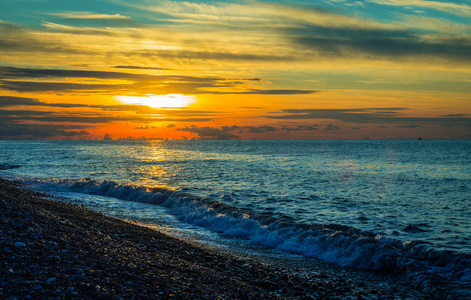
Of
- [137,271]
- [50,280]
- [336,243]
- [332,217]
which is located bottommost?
[332,217]

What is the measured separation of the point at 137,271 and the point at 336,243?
953cm

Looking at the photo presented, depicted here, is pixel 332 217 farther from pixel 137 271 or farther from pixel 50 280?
pixel 50 280

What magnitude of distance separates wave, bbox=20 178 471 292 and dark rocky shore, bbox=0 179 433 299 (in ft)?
3.02

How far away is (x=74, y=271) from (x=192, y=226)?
1298cm

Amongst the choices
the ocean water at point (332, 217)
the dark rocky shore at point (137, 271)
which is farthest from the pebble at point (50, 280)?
the ocean water at point (332, 217)

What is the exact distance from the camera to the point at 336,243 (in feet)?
50.6

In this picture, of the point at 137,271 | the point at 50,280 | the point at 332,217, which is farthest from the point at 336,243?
the point at 50,280

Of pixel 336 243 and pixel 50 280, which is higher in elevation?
pixel 50 280

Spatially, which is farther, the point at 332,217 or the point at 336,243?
the point at 332,217

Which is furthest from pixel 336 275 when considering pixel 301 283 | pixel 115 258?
pixel 115 258

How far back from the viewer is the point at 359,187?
33.7 m

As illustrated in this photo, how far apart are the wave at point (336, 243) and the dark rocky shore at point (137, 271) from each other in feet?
3.02

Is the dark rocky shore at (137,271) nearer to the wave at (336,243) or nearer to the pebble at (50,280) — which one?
the pebble at (50,280)

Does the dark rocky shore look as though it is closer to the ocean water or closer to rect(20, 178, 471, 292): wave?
rect(20, 178, 471, 292): wave
